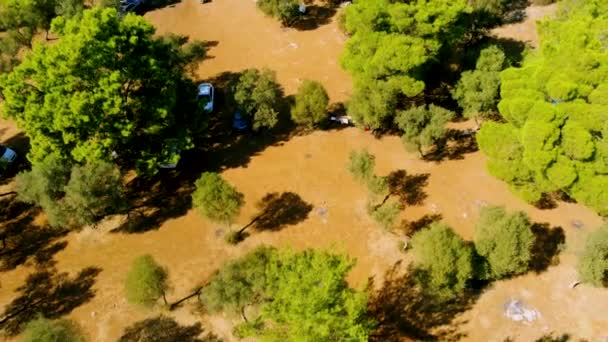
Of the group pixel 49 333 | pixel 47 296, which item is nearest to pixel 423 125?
pixel 49 333

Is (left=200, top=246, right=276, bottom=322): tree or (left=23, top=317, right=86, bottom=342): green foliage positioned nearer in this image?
(left=23, top=317, right=86, bottom=342): green foliage

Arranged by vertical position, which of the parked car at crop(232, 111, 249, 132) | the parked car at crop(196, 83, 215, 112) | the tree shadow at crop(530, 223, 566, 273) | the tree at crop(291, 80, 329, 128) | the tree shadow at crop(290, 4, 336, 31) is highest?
the tree shadow at crop(290, 4, 336, 31)

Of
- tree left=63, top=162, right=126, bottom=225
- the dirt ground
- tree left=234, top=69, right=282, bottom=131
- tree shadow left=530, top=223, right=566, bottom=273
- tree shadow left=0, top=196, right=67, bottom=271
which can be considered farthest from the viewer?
tree left=234, top=69, right=282, bottom=131

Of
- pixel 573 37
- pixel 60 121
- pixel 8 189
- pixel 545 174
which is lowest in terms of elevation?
pixel 8 189

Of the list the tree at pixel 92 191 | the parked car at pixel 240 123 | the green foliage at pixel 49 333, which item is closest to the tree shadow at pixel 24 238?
the tree at pixel 92 191

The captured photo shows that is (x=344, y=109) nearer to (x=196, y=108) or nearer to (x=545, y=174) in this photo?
(x=196, y=108)

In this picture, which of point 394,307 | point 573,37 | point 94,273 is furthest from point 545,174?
point 94,273

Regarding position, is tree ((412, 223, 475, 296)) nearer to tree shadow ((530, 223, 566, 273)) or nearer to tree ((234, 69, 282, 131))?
tree shadow ((530, 223, 566, 273))

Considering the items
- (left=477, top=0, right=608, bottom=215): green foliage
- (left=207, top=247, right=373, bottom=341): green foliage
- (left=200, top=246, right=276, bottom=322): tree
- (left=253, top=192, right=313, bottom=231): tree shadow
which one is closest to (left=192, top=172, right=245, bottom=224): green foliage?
(left=253, top=192, right=313, bottom=231): tree shadow
